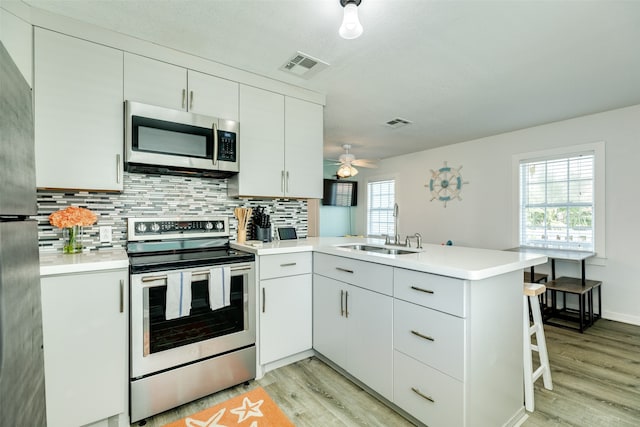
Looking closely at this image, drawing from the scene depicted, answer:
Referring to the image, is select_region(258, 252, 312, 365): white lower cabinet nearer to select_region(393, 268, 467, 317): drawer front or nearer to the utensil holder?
the utensil holder

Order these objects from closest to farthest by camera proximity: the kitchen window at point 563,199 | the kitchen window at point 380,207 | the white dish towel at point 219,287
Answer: the white dish towel at point 219,287
the kitchen window at point 563,199
the kitchen window at point 380,207

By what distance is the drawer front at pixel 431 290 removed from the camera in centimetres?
145

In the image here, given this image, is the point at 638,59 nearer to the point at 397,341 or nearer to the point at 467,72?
the point at 467,72

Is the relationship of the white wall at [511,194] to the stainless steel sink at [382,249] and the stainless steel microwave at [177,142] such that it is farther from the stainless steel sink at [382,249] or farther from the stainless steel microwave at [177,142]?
the stainless steel microwave at [177,142]

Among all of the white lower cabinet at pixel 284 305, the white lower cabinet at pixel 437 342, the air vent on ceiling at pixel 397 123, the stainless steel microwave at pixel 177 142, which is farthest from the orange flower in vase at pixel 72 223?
the air vent on ceiling at pixel 397 123

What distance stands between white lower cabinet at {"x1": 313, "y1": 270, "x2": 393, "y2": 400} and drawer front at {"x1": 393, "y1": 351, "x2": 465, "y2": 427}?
81 mm

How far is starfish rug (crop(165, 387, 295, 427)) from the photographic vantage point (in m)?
1.73

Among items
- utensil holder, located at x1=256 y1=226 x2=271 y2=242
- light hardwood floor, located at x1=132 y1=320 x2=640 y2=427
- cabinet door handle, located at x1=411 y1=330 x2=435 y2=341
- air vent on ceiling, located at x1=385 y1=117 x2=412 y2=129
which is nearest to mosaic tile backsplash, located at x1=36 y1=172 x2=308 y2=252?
utensil holder, located at x1=256 y1=226 x2=271 y2=242

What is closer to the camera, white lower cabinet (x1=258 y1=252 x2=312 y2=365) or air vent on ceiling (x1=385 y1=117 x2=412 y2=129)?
white lower cabinet (x1=258 y1=252 x2=312 y2=365)

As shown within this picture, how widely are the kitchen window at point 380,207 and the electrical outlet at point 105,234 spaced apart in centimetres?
511

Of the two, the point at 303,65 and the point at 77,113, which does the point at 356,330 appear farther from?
the point at 77,113

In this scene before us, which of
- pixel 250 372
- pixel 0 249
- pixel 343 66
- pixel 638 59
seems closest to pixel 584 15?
pixel 638 59

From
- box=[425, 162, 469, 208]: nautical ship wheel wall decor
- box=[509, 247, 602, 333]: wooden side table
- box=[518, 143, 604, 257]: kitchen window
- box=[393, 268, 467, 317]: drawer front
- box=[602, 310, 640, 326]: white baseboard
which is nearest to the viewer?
box=[393, 268, 467, 317]: drawer front

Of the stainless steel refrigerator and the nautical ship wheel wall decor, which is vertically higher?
the nautical ship wheel wall decor
